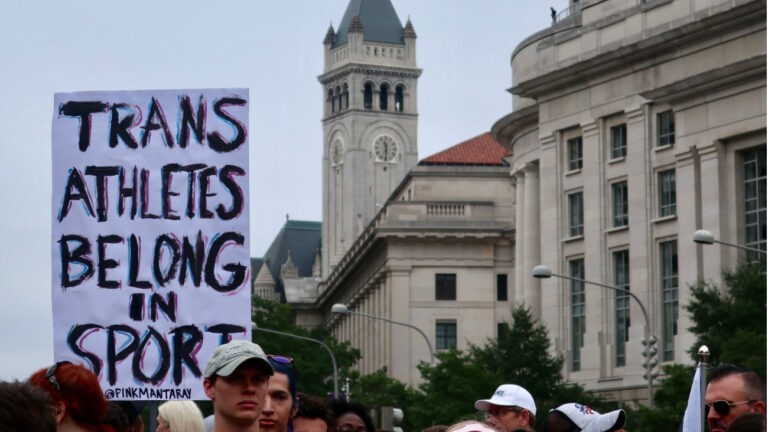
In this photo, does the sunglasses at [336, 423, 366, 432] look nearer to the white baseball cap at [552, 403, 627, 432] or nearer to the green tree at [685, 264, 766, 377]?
the white baseball cap at [552, 403, 627, 432]

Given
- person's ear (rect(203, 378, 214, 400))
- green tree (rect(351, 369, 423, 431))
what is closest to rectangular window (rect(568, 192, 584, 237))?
green tree (rect(351, 369, 423, 431))

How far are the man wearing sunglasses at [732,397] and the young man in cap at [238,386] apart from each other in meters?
2.10

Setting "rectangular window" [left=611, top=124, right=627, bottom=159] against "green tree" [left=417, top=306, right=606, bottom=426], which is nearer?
"green tree" [left=417, top=306, right=606, bottom=426]

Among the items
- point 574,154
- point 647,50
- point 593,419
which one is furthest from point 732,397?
point 574,154

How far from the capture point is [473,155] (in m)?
124

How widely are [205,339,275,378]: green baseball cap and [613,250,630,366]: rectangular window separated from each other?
62312 millimetres

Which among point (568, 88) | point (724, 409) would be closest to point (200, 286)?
point (724, 409)

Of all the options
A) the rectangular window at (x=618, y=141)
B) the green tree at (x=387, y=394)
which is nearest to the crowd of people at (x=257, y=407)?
the green tree at (x=387, y=394)

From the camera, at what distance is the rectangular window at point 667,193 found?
69.6m

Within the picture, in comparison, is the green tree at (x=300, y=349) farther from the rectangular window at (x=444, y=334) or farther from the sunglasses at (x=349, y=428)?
the sunglasses at (x=349, y=428)

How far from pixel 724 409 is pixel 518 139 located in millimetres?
75648

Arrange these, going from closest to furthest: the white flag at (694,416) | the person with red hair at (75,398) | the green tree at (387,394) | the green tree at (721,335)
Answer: the person with red hair at (75,398) → the white flag at (694,416) → the green tree at (721,335) → the green tree at (387,394)

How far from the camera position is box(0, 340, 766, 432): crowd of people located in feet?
25.2

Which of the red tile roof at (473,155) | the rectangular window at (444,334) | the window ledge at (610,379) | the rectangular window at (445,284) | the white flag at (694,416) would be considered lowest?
the window ledge at (610,379)
